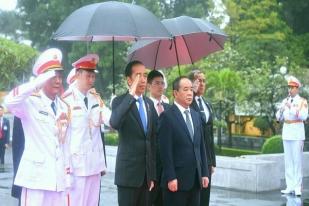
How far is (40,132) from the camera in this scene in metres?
5.18

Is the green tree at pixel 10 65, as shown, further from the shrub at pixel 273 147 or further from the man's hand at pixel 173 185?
the man's hand at pixel 173 185

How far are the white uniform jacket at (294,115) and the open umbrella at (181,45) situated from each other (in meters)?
3.82

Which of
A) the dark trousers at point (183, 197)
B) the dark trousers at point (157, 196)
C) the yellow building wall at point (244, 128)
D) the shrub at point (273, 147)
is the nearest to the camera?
the dark trousers at point (183, 197)

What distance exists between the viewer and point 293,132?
37.8 ft

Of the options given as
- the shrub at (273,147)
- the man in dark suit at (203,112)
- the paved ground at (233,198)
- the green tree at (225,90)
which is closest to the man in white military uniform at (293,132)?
the paved ground at (233,198)

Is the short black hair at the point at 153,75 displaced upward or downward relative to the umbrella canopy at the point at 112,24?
downward

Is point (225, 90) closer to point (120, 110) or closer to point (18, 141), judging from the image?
point (120, 110)

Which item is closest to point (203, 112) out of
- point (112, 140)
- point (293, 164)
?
point (293, 164)

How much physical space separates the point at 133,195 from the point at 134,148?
0.46 m

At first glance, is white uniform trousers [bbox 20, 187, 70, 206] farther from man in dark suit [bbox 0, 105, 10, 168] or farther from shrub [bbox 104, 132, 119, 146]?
shrub [bbox 104, 132, 119, 146]

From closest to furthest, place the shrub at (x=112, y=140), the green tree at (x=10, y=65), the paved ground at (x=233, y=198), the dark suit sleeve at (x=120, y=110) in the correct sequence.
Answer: the dark suit sleeve at (x=120, y=110) < the paved ground at (x=233, y=198) < the shrub at (x=112, y=140) < the green tree at (x=10, y=65)

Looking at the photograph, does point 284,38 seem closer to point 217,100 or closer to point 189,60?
point 217,100

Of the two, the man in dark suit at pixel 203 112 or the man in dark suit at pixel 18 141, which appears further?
the man in dark suit at pixel 203 112

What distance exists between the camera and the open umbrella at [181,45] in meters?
7.36
